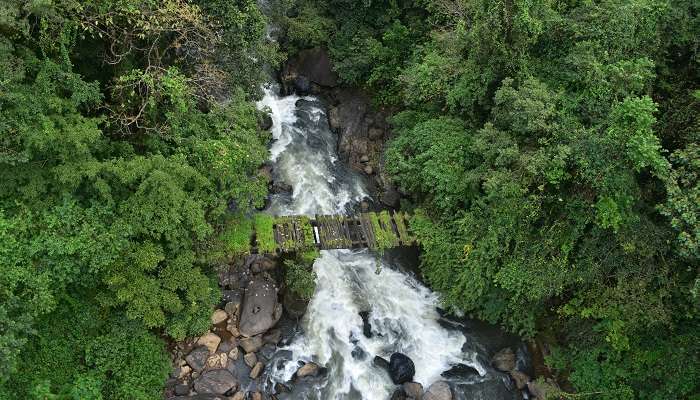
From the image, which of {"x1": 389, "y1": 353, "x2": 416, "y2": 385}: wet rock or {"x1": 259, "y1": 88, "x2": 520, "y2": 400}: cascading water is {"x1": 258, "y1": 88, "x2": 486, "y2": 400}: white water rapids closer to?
{"x1": 259, "y1": 88, "x2": 520, "y2": 400}: cascading water

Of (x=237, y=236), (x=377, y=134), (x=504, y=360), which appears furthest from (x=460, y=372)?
(x=377, y=134)

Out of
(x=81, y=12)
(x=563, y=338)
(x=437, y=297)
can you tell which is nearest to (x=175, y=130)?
(x=81, y=12)

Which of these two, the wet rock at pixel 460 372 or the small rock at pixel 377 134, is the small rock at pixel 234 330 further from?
the small rock at pixel 377 134

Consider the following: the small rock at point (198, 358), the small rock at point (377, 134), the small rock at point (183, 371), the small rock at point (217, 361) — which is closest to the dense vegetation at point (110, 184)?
the small rock at point (183, 371)

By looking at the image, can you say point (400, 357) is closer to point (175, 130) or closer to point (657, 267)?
point (657, 267)

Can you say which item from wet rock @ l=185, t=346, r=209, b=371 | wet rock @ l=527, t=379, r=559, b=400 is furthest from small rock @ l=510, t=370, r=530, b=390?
wet rock @ l=185, t=346, r=209, b=371
